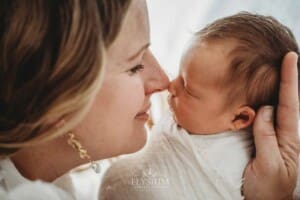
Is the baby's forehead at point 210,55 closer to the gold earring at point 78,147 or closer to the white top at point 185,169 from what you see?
the white top at point 185,169

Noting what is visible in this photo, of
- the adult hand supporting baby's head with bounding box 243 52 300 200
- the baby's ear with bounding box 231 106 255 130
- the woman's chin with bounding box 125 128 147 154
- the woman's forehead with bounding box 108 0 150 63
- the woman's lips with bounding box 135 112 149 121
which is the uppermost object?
the woman's forehead with bounding box 108 0 150 63

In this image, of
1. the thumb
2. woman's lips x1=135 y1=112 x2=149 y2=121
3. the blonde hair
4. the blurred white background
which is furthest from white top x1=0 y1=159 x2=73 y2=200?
the blurred white background

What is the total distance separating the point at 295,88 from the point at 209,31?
232mm

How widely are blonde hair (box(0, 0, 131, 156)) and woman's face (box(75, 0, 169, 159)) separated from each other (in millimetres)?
72

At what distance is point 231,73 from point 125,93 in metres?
0.25

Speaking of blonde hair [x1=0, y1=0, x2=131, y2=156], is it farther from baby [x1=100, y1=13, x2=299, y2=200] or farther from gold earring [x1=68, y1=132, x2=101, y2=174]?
baby [x1=100, y1=13, x2=299, y2=200]

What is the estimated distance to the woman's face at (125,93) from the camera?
37.1 inches

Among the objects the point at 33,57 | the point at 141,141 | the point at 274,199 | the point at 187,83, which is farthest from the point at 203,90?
the point at 33,57

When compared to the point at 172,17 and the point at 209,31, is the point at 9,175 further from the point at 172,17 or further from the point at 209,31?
the point at 172,17

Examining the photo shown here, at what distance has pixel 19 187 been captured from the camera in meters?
0.95

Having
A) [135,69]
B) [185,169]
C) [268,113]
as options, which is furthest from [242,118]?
[135,69]

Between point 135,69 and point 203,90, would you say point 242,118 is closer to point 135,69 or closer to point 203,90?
point 203,90

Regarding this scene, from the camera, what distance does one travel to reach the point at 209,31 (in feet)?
3.62

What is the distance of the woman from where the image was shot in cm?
80
